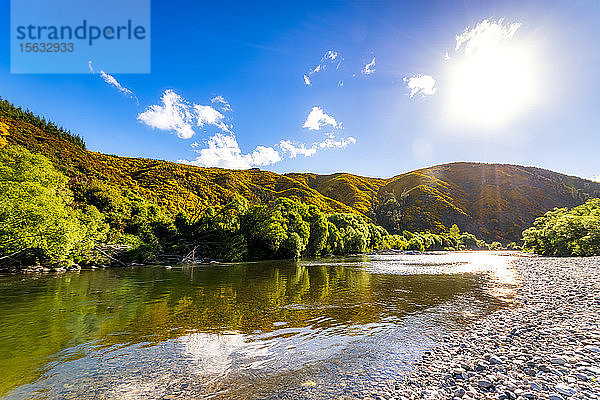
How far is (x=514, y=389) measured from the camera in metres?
5.44

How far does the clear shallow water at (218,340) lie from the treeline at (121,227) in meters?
12.6

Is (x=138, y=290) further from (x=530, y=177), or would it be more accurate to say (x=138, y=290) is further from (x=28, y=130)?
(x=530, y=177)

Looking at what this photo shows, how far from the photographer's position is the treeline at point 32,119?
80.4 metres

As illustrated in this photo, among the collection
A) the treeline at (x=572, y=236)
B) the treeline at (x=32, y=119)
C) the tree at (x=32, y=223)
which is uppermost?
the treeline at (x=32, y=119)

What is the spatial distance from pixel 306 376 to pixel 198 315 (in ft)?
24.0

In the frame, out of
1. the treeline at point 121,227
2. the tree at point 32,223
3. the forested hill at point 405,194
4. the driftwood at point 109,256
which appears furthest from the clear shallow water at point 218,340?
the forested hill at point 405,194

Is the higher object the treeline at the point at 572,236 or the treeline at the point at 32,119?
the treeline at the point at 32,119

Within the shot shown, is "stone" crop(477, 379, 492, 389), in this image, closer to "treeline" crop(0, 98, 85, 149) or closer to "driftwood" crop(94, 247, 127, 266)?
"driftwood" crop(94, 247, 127, 266)

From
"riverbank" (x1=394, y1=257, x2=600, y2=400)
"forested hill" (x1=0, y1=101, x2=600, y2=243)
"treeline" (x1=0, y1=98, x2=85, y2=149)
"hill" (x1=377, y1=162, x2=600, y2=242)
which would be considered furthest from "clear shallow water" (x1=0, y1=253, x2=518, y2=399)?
"hill" (x1=377, y1=162, x2=600, y2=242)

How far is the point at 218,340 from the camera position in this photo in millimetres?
9258

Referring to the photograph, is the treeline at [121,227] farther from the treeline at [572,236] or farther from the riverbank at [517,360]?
the treeline at [572,236]

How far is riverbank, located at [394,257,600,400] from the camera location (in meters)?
5.43

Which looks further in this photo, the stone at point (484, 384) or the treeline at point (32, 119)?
the treeline at point (32, 119)

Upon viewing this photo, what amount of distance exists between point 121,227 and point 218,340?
147ft
